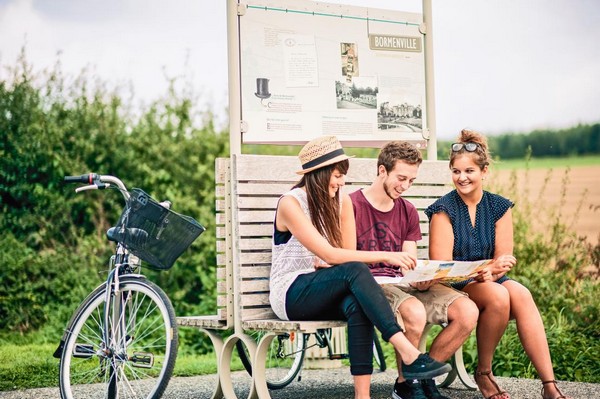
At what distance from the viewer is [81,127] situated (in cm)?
949

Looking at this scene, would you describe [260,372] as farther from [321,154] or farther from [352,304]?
[321,154]

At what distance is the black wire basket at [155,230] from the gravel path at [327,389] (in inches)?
54.2

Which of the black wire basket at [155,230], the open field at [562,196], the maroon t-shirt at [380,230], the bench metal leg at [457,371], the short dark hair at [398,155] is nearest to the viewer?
Answer: the black wire basket at [155,230]

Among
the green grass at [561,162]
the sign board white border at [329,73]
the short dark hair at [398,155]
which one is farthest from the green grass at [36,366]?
the green grass at [561,162]

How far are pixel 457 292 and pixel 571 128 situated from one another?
5953mm

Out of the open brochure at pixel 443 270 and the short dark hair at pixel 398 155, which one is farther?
the short dark hair at pixel 398 155

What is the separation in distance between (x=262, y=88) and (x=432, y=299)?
1.65 metres

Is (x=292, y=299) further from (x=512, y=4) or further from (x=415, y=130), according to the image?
(x=512, y=4)

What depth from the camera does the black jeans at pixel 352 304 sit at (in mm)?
3957

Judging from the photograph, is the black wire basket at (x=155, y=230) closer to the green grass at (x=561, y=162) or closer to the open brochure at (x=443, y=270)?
the open brochure at (x=443, y=270)

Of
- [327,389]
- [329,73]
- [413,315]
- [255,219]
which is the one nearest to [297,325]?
[413,315]

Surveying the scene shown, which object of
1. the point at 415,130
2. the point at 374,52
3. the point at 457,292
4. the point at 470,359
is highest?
the point at 374,52

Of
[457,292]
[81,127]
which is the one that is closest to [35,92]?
[81,127]

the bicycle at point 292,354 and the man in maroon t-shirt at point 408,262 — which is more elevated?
the man in maroon t-shirt at point 408,262
